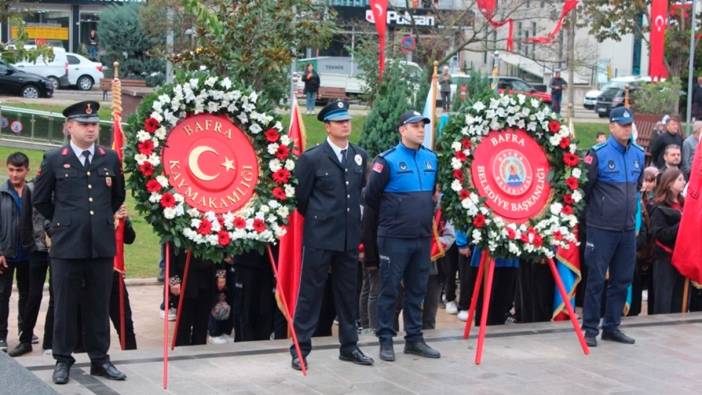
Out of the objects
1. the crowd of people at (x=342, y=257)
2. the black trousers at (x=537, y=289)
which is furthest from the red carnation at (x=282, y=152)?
the black trousers at (x=537, y=289)

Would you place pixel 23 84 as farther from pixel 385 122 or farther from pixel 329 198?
pixel 329 198

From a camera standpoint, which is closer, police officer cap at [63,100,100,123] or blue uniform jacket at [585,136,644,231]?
police officer cap at [63,100,100,123]

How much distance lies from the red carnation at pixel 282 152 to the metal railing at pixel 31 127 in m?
15.5

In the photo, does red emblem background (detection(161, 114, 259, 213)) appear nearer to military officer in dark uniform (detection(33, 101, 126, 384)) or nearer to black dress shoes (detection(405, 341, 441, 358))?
military officer in dark uniform (detection(33, 101, 126, 384))

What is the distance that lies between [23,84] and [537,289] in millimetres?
27182

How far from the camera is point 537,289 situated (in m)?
11.6

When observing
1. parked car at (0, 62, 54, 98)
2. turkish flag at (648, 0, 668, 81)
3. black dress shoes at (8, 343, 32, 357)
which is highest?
turkish flag at (648, 0, 668, 81)

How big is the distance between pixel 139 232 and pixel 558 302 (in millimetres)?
7890

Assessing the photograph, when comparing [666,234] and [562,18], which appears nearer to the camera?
[666,234]

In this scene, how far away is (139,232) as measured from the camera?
1766 centimetres

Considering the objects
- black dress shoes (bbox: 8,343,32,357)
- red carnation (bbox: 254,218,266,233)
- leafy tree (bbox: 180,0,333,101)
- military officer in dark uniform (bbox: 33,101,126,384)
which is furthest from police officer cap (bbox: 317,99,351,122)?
leafy tree (bbox: 180,0,333,101)

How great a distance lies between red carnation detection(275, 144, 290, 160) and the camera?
9.27m

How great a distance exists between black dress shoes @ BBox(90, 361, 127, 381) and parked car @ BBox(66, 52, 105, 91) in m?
34.0

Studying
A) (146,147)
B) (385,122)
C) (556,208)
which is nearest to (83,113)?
(146,147)
